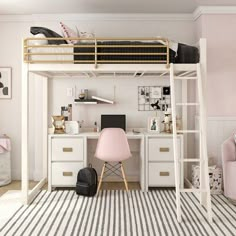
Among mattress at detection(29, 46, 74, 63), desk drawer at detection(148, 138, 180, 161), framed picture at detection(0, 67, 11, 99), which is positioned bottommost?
desk drawer at detection(148, 138, 180, 161)

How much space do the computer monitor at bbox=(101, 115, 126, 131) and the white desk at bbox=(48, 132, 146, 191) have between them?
0.50 meters

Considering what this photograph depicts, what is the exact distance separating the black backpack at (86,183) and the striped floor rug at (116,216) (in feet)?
0.29

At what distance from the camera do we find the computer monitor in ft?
16.4

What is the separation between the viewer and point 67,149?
4.56 meters

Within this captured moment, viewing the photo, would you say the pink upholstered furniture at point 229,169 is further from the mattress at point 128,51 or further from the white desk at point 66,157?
the mattress at point 128,51

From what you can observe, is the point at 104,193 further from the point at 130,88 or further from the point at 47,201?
the point at 130,88

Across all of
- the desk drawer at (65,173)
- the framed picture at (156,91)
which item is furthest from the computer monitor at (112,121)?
the desk drawer at (65,173)

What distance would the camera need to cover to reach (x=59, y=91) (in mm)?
5230

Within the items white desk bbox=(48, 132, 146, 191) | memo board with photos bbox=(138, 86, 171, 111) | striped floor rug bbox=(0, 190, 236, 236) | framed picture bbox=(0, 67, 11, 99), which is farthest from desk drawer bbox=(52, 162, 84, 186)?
framed picture bbox=(0, 67, 11, 99)

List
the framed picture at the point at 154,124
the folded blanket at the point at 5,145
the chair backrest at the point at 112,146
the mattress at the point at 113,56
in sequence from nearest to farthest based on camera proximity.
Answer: the mattress at the point at 113,56 → the chair backrest at the point at 112,146 → the framed picture at the point at 154,124 → the folded blanket at the point at 5,145

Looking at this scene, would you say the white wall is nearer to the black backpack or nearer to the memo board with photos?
the memo board with photos

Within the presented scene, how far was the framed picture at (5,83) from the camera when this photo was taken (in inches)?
206

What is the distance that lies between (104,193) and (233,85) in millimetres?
2389

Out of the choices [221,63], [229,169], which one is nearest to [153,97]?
[221,63]
